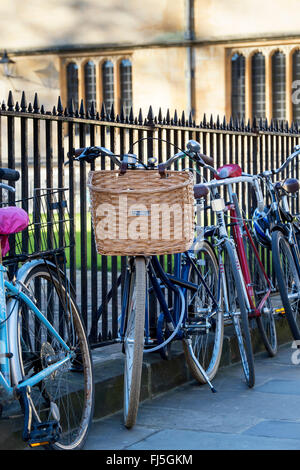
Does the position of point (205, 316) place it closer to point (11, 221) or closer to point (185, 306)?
point (185, 306)

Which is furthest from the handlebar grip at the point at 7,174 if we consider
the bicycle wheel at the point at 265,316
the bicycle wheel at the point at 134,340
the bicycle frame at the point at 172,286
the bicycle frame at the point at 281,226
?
the bicycle frame at the point at 281,226

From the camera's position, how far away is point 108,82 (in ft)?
94.6

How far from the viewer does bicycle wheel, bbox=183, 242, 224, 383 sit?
5191 millimetres

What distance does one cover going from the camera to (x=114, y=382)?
15.4ft

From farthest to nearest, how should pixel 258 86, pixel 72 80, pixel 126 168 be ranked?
1. pixel 72 80
2. pixel 258 86
3. pixel 126 168

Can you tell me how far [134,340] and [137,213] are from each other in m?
0.61

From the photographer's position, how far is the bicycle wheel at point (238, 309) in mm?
5199

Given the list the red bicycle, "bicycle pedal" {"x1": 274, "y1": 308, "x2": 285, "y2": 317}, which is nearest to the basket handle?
the red bicycle

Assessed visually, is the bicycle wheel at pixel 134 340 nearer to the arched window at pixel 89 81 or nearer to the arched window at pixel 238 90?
the arched window at pixel 238 90

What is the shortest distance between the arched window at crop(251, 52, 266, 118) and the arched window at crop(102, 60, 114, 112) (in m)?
4.84

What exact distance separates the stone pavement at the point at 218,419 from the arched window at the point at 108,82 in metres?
23.5

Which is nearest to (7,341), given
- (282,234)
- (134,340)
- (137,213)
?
(134,340)

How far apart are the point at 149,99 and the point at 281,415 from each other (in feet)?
76.4
